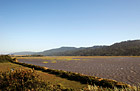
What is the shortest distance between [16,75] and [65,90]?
3285 mm

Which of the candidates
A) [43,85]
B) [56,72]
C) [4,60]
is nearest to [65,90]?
[43,85]

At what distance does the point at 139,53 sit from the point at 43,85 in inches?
4542

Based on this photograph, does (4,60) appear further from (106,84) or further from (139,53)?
(139,53)

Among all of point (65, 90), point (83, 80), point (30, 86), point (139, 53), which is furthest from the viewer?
point (139, 53)

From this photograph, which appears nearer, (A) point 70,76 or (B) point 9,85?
(B) point 9,85

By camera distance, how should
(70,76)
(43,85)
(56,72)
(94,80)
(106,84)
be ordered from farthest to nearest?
1. (56,72)
2. (70,76)
3. (94,80)
4. (106,84)
5. (43,85)

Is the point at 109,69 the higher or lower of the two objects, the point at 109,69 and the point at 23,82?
the lower

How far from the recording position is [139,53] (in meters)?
104

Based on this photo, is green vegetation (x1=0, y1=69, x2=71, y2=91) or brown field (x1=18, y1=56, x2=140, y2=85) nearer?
green vegetation (x1=0, y1=69, x2=71, y2=91)

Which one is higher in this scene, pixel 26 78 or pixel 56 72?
pixel 26 78

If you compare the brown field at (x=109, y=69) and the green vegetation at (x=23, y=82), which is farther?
the brown field at (x=109, y=69)

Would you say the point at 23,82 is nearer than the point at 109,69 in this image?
Yes

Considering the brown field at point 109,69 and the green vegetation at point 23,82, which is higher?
the green vegetation at point 23,82

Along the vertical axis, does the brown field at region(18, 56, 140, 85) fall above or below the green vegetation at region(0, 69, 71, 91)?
below
